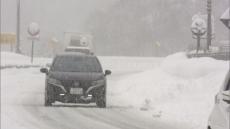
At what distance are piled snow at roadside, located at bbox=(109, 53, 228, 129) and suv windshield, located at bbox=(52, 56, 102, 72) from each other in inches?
59.5

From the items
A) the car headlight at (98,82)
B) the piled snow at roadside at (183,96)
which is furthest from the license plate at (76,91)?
the piled snow at roadside at (183,96)

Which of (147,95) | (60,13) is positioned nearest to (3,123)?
(147,95)

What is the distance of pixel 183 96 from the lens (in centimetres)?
1867

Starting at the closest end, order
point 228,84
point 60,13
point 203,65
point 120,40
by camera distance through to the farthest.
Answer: point 228,84, point 203,65, point 120,40, point 60,13

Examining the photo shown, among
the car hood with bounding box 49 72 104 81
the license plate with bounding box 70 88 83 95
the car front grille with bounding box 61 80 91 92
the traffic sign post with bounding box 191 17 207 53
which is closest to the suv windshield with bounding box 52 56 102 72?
the car hood with bounding box 49 72 104 81

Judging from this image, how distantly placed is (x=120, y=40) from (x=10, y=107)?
9715 cm

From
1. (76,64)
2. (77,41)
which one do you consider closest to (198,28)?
(77,41)

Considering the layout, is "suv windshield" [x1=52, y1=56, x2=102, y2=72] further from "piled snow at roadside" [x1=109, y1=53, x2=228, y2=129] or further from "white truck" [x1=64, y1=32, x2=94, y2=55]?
"white truck" [x1=64, y1=32, x2=94, y2=55]

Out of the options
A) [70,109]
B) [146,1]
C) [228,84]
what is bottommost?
[70,109]

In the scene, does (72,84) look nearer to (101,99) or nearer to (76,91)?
(76,91)

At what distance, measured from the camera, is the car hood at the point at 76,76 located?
54.9 ft

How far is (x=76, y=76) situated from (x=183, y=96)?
13.2 ft

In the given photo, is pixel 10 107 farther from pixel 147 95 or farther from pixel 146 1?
pixel 146 1

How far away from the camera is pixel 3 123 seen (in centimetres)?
1230
